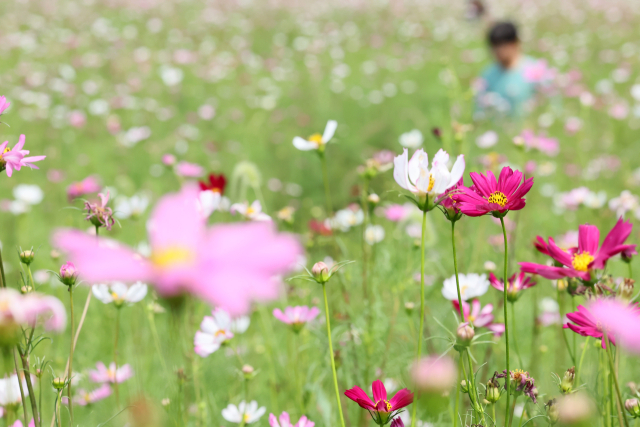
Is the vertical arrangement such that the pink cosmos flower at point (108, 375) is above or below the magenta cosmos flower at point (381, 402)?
below

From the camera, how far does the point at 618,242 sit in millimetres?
409

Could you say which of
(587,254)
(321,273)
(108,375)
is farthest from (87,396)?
(587,254)

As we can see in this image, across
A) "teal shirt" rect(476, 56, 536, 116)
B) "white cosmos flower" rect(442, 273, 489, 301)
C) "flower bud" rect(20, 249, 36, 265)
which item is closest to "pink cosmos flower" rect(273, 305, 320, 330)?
"white cosmos flower" rect(442, 273, 489, 301)

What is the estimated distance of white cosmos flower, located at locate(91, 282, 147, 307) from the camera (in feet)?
2.13

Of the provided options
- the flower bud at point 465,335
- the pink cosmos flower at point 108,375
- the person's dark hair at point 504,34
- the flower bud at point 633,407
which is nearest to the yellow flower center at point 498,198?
the flower bud at point 465,335

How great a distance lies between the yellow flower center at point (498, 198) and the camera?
0.45m

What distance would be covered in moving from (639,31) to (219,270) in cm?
564

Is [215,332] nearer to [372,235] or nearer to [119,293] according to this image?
[119,293]

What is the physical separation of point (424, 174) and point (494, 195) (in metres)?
0.08

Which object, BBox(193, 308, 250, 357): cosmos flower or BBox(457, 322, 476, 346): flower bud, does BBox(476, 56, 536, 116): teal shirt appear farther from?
BBox(457, 322, 476, 346): flower bud

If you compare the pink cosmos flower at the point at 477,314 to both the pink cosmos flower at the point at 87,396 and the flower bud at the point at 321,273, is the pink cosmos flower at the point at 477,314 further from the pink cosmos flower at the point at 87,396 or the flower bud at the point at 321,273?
the pink cosmos flower at the point at 87,396

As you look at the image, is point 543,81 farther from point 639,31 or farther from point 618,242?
point 639,31

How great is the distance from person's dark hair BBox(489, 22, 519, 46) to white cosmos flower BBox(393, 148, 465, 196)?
2656 millimetres

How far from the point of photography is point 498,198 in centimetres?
45
